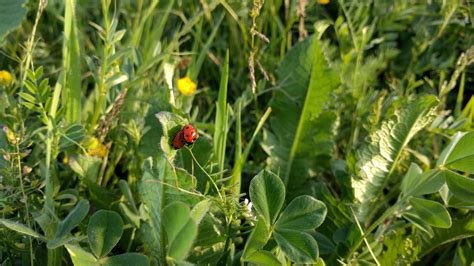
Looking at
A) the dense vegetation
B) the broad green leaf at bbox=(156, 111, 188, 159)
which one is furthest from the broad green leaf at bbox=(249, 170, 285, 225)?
the broad green leaf at bbox=(156, 111, 188, 159)

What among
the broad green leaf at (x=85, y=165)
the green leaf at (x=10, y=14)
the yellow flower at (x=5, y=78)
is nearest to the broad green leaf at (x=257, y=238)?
the broad green leaf at (x=85, y=165)

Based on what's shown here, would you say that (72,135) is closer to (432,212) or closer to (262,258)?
(262,258)

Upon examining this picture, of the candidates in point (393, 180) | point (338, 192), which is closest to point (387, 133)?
point (393, 180)

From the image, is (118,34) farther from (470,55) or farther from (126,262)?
(470,55)

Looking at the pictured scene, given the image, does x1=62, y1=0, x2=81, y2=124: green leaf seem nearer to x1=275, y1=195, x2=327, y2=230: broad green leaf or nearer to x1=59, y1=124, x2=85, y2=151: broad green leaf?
x1=59, y1=124, x2=85, y2=151: broad green leaf

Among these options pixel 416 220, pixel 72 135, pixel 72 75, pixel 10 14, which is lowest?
pixel 416 220

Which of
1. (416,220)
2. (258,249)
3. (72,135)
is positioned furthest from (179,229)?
(416,220)
